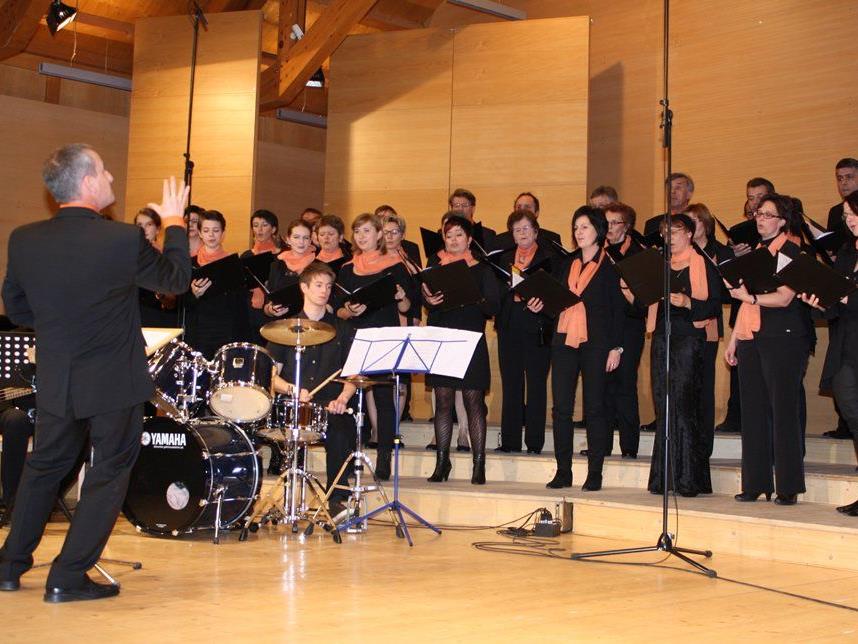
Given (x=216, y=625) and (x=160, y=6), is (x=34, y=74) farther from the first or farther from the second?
(x=216, y=625)

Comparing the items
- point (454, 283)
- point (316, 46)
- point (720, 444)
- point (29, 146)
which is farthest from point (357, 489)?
point (29, 146)

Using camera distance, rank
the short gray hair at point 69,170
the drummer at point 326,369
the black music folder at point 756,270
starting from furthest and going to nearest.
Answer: the drummer at point 326,369
the black music folder at point 756,270
the short gray hair at point 69,170

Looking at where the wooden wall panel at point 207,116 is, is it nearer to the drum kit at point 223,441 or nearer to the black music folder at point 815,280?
the drum kit at point 223,441

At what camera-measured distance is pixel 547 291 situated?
5230 mm

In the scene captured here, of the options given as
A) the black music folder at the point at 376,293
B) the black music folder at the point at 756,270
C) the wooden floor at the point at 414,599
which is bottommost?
the wooden floor at the point at 414,599

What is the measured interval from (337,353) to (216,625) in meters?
2.29

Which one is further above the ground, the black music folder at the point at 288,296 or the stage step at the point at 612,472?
the black music folder at the point at 288,296

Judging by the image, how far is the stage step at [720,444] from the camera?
5895mm

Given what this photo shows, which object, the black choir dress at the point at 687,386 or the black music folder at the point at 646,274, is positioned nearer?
the black music folder at the point at 646,274

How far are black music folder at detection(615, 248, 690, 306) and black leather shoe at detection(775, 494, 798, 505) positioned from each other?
110 cm

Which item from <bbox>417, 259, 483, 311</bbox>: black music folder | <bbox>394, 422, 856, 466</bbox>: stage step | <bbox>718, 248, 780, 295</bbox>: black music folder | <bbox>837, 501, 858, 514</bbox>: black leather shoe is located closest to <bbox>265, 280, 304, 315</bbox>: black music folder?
<bbox>417, 259, 483, 311</bbox>: black music folder

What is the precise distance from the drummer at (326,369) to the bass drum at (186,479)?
415 millimetres

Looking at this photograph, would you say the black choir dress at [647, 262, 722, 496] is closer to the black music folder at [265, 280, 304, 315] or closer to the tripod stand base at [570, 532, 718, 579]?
the tripod stand base at [570, 532, 718, 579]

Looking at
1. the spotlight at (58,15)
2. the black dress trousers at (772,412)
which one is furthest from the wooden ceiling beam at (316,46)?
the black dress trousers at (772,412)
